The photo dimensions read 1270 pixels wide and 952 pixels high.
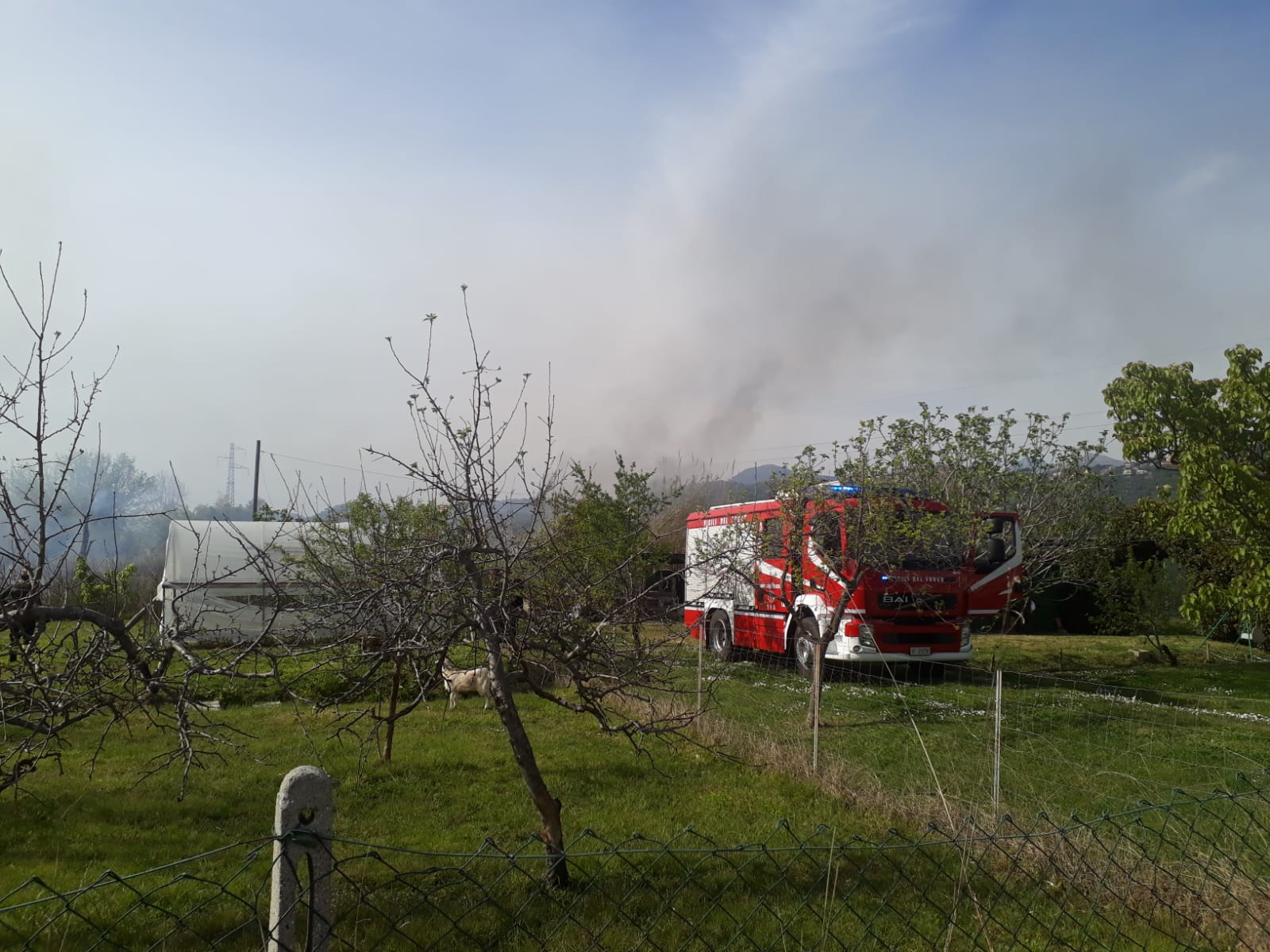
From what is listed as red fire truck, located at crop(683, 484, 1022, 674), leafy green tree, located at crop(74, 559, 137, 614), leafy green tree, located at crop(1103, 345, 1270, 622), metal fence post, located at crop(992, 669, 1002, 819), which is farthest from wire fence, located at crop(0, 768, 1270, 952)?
leafy green tree, located at crop(1103, 345, 1270, 622)

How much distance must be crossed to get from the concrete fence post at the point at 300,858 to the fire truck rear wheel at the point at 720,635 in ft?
40.9

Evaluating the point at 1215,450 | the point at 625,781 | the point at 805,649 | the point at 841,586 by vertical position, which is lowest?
the point at 625,781

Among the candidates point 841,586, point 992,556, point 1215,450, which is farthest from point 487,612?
point 992,556

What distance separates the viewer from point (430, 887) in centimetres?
422

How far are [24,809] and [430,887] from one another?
11.1 feet

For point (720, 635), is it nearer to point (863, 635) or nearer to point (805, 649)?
point (805, 649)

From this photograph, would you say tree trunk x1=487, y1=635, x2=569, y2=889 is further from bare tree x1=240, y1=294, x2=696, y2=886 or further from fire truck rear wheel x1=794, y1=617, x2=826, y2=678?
fire truck rear wheel x1=794, y1=617, x2=826, y2=678

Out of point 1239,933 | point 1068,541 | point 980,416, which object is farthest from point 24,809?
point 1068,541

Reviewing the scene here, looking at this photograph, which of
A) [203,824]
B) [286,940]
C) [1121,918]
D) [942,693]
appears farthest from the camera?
[942,693]

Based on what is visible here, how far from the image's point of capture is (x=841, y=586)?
10.7m

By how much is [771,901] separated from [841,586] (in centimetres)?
673

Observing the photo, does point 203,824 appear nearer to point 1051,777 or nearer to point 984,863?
point 984,863

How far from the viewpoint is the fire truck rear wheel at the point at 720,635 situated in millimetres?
14469

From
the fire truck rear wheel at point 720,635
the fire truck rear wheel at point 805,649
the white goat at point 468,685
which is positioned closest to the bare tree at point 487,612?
the white goat at point 468,685
